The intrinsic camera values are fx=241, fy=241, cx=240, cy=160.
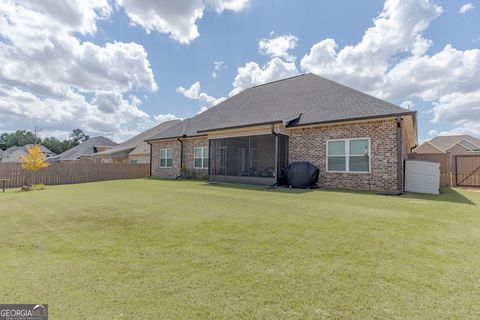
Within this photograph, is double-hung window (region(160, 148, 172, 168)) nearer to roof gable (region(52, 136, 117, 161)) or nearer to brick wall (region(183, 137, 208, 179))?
brick wall (region(183, 137, 208, 179))

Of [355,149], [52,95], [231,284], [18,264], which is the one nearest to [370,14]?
[355,149]

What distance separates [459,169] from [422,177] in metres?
5.94

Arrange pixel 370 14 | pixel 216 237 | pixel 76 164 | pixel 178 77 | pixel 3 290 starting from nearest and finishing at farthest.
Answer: pixel 3 290 → pixel 216 237 → pixel 370 14 → pixel 76 164 → pixel 178 77

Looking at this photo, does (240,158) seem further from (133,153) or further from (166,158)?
(133,153)

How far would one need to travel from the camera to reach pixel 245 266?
3223 mm

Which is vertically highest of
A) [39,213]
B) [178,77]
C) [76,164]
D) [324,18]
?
[324,18]

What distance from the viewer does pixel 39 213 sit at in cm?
672

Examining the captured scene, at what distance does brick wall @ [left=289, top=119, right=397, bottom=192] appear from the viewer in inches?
419

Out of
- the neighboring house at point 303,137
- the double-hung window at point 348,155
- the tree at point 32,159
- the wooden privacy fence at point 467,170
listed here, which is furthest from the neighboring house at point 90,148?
the wooden privacy fence at point 467,170

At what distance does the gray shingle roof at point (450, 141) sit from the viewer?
118 feet

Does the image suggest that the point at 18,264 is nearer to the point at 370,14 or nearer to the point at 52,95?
the point at 370,14

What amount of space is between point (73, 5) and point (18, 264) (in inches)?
518

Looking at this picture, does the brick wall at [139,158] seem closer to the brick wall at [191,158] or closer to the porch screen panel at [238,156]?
the brick wall at [191,158]

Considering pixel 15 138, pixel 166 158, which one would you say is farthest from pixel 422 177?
pixel 15 138
